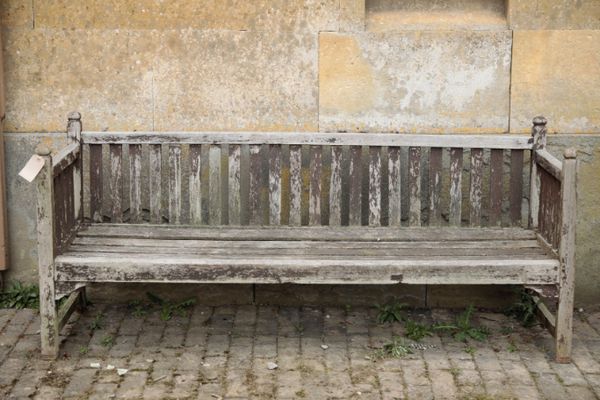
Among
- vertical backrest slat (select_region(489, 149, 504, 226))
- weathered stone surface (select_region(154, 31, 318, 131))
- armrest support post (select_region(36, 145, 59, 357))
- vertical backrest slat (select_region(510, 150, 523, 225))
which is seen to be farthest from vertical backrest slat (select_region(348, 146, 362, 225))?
armrest support post (select_region(36, 145, 59, 357))

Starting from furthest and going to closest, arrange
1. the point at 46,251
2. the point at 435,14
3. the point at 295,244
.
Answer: the point at 435,14
the point at 295,244
the point at 46,251

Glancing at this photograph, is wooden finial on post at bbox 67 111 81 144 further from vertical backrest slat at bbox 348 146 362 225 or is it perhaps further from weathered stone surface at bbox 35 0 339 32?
vertical backrest slat at bbox 348 146 362 225

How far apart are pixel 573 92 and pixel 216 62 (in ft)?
7.24

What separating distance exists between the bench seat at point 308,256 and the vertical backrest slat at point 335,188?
110mm

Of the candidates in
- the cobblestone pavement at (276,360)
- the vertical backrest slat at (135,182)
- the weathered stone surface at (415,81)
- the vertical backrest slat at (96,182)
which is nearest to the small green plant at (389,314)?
the cobblestone pavement at (276,360)

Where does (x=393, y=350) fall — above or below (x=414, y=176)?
below

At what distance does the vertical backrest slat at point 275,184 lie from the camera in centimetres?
→ 565

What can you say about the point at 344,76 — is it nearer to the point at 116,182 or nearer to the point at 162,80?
the point at 162,80

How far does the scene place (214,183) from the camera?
5.70 metres

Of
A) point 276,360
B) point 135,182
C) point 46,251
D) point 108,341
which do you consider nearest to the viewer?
point 46,251

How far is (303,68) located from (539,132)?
147cm

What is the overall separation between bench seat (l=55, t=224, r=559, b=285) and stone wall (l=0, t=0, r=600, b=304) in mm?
724

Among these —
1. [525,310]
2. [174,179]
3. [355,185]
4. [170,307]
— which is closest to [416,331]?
[525,310]

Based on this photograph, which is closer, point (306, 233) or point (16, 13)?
point (306, 233)
